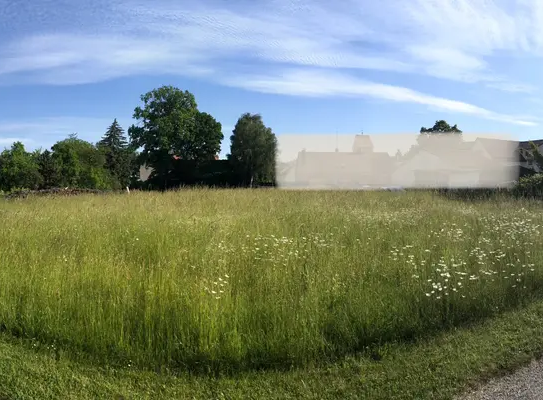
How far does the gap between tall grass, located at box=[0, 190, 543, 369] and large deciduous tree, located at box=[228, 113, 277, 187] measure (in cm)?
3422

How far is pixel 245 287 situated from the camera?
4918 millimetres

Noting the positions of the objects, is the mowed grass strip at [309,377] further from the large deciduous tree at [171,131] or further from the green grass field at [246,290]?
the large deciduous tree at [171,131]

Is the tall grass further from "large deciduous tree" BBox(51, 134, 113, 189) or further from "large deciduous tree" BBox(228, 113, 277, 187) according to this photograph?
"large deciduous tree" BBox(51, 134, 113, 189)

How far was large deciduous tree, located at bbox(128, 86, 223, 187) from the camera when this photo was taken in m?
55.2

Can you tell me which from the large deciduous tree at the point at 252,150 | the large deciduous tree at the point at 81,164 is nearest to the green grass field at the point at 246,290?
the large deciduous tree at the point at 252,150

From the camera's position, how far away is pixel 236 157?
150 feet

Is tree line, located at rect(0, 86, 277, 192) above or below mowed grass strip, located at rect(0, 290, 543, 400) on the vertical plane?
above

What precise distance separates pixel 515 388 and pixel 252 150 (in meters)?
41.6

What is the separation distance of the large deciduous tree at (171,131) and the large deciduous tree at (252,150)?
1109 centimetres

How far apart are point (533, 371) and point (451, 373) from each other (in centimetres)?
81

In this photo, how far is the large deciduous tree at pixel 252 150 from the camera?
43.2 m

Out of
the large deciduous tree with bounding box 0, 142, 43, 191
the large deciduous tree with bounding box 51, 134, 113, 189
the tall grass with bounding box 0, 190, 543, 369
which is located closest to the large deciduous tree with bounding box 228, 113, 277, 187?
the large deciduous tree with bounding box 51, 134, 113, 189

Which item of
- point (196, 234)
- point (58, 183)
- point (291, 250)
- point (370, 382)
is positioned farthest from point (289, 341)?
point (58, 183)

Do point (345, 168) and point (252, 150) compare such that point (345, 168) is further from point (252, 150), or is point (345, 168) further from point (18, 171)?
point (18, 171)
